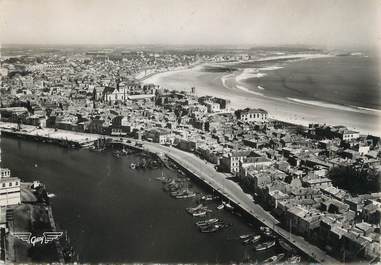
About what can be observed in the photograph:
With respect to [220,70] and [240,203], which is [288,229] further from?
[220,70]

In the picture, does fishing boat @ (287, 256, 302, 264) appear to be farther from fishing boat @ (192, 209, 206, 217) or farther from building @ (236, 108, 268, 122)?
building @ (236, 108, 268, 122)

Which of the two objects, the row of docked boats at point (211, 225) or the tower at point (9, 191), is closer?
the row of docked boats at point (211, 225)

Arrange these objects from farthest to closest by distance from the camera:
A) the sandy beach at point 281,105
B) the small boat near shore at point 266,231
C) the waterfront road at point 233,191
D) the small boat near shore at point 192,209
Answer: the sandy beach at point 281,105, the small boat near shore at point 192,209, the small boat near shore at point 266,231, the waterfront road at point 233,191

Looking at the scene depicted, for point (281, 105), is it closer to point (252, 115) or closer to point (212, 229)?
point (252, 115)

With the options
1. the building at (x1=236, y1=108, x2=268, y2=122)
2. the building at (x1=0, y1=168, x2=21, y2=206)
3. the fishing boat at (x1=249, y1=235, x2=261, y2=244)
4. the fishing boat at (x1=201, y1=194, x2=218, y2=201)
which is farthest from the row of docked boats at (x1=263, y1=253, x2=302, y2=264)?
the building at (x1=236, y1=108, x2=268, y2=122)

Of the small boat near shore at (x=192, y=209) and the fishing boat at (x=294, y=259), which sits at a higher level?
the fishing boat at (x=294, y=259)

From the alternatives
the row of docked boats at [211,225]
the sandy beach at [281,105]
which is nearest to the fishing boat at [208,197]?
the row of docked boats at [211,225]

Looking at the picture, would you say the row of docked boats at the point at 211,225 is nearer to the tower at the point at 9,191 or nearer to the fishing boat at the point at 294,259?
the fishing boat at the point at 294,259
